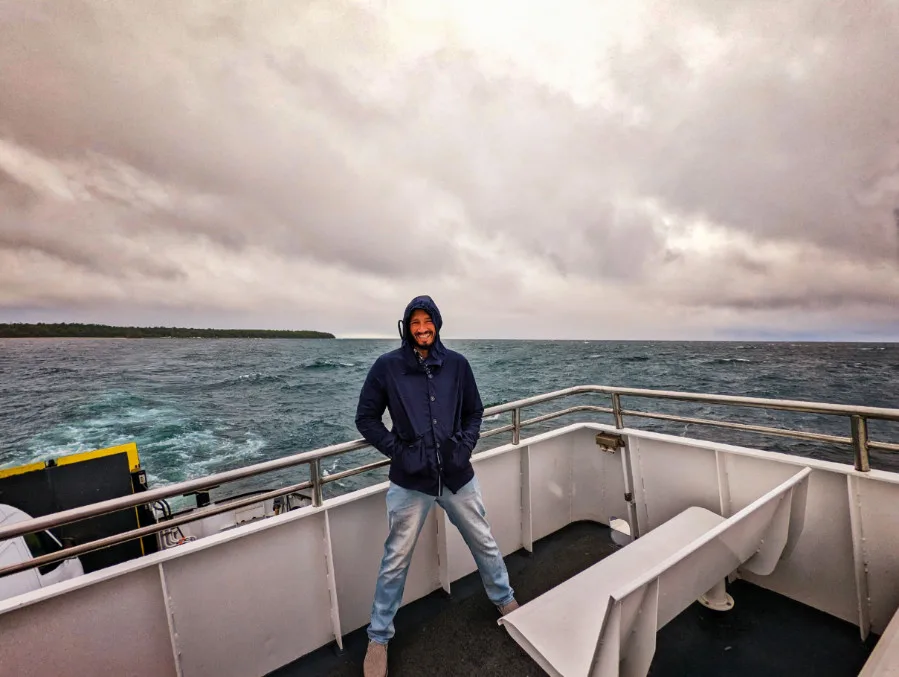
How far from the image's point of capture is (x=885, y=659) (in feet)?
4.09

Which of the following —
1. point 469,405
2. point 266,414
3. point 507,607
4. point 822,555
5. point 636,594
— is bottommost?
point 266,414

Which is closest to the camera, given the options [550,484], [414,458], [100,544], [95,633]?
[100,544]

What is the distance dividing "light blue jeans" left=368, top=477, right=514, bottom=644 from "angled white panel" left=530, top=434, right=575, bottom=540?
3.72 ft

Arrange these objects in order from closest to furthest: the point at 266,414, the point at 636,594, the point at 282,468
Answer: the point at 636,594 < the point at 282,468 < the point at 266,414

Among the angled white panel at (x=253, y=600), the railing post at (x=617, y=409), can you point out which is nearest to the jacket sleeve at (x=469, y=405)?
the angled white panel at (x=253, y=600)

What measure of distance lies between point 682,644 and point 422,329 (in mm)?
2379

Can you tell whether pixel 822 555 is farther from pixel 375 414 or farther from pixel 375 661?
pixel 375 414

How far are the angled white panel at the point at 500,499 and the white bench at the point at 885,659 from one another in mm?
2121

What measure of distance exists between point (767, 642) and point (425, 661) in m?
1.99

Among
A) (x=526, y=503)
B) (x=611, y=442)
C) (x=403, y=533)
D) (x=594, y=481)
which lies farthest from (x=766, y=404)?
(x=403, y=533)

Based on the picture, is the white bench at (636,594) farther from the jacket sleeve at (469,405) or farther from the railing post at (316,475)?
the railing post at (316,475)

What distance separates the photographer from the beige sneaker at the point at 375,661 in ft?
7.02

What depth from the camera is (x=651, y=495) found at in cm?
333

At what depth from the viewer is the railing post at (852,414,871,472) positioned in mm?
2232
